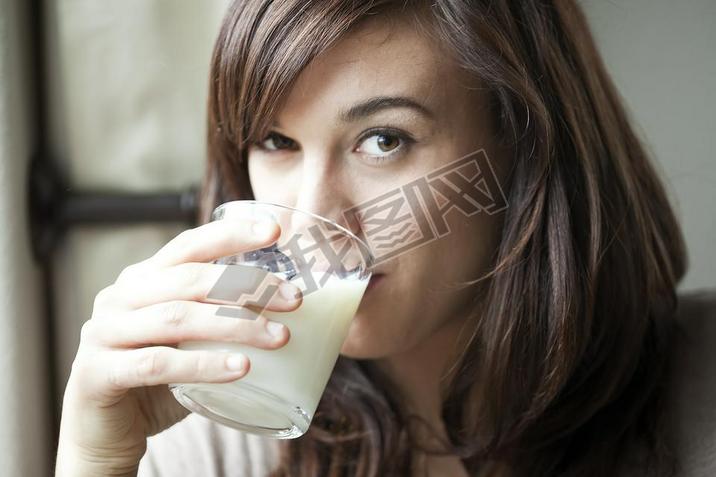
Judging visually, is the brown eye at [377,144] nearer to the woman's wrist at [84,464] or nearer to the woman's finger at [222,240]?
the woman's finger at [222,240]

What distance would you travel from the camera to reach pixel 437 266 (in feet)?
3.37

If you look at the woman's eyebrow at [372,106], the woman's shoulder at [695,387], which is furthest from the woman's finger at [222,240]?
the woman's shoulder at [695,387]

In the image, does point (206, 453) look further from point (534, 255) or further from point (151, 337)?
point (534, 255)

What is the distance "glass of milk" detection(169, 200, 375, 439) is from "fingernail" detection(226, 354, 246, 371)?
1.0 inches

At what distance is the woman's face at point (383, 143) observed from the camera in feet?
3.12

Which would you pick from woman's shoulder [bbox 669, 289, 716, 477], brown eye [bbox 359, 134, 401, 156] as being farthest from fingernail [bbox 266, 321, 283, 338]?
woman's shoulder [bbox 669, 289, 716, 477]

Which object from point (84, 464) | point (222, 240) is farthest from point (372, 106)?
point (84, 464)

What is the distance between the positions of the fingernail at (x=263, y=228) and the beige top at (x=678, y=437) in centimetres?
58

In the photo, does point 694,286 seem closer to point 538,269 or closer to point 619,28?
point 619,28

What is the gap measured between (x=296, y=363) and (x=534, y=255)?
0.45m

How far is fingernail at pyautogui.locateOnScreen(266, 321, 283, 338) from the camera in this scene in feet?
2.45

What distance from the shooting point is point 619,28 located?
1.45 m

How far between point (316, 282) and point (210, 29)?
0.81m

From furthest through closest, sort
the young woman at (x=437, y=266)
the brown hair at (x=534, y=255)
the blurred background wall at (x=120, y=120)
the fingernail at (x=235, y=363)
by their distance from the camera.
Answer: the blurred background wall at (x=120, y=120)
the brown hair at (x=534, y=255)
the young woman at (x=437, y=266)
the fingernail at (x=235, y=363)
